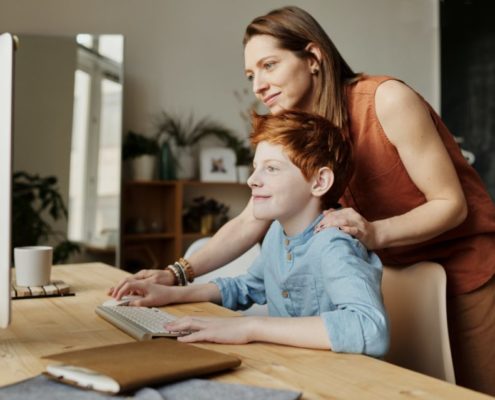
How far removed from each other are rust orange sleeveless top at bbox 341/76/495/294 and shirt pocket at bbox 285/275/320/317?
0.39 meters

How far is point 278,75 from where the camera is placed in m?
1.51

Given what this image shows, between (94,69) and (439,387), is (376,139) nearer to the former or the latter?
(439,387)

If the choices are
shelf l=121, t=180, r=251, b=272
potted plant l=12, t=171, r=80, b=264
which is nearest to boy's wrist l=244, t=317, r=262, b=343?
potted plant l=12, t=171, r=80, b=264

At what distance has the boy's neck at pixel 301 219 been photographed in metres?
1.25

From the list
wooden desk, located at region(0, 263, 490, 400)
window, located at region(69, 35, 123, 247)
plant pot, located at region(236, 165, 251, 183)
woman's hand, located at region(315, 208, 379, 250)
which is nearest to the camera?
wooden desk, located at region(0, 263, 490, 400)

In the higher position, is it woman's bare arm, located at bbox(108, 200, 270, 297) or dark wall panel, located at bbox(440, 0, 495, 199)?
dark wall panel, located at bbox(440, 0, 495, 199)

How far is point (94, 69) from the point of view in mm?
4363

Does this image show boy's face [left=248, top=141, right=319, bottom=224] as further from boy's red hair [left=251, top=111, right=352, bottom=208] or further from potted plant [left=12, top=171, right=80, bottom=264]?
potted plant [left=12, top=171, right=80, bottom=264]

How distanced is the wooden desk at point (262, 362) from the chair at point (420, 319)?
1.29 feet

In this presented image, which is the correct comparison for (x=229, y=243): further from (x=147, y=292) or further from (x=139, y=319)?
(x=139, y=319)

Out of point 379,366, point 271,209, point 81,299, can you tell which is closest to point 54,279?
point 81,299

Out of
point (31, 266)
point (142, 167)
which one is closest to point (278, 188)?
point (31, 266)

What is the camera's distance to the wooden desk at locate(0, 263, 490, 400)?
31.1 inches

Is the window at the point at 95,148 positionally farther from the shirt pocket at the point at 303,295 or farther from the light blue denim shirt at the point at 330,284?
the shirt pocket at the point at 303,295
